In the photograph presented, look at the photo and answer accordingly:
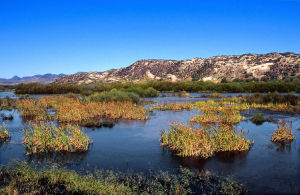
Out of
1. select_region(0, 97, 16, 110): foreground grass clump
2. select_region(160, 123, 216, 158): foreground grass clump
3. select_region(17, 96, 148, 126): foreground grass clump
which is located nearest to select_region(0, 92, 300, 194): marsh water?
select_region(160, 123, 216, 158): foreground grass clump

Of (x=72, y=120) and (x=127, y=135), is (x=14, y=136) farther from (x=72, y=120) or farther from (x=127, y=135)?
(x=127, y=135)

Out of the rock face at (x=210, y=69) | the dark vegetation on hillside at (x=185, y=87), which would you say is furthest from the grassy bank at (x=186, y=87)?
the rock face at (x=210, y=69)

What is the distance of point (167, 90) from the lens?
7462 cm

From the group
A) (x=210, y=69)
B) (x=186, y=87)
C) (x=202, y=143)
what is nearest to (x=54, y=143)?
(x=202, y=143)

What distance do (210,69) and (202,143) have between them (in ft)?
374

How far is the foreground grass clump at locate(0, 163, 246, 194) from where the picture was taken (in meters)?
8.94

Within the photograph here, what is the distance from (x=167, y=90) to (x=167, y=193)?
6583 centimetres

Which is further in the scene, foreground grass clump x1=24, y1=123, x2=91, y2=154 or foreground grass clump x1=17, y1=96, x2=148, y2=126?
foreground grass clump x1=17, y1=96, x2=148, y2=126

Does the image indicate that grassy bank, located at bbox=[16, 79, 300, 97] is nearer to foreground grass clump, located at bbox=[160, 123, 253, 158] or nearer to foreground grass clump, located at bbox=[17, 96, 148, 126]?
foreground grass clump, located at bbox=[17, 96, 148, 126]

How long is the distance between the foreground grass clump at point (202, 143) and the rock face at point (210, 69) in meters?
90.6

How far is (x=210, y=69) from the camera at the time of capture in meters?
124

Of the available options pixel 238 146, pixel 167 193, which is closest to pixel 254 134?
pixel 238 146

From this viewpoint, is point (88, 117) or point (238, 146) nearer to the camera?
Result: point (238, 146)

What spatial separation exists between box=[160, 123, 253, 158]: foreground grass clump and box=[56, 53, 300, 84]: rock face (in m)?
90.6
